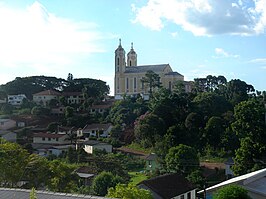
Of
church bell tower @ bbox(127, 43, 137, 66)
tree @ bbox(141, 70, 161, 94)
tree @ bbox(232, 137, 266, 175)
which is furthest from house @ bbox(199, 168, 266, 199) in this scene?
church bell tower @ bbox(127, 43, 137, 66)

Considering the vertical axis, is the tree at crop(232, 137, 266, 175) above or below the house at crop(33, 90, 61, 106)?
below

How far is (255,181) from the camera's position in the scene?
47.4ft

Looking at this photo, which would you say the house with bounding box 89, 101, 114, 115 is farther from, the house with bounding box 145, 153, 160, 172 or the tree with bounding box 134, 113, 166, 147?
the house with bounding box 145, 153, 160, 172

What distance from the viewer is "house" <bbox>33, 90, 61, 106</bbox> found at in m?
45.8

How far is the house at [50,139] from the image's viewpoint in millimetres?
32406

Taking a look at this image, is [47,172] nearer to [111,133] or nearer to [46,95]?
[111,133]

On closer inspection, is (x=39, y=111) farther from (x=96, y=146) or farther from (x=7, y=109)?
(x=96, y=146)

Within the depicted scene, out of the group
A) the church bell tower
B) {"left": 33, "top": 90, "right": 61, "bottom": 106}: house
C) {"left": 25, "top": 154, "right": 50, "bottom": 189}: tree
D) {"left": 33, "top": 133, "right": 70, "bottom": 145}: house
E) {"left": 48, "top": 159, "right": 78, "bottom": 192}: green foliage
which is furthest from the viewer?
the church bell tower

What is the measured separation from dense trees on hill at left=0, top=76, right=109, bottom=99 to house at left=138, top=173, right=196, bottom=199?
30.1m

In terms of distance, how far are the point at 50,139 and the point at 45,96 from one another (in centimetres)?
1441

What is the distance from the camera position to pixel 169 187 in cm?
1595

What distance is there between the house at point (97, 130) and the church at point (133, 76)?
12984 millimetres

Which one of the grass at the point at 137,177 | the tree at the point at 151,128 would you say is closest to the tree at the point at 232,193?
the grass at the point at 137,177

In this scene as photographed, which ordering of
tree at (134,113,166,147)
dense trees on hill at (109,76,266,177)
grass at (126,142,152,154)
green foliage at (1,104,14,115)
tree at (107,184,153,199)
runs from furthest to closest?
green foliage at (1,104,14,115) → grass at (126,142,152,154) → tree at (134,113,166,147) → dense trees on hill at (109,76,266,177) → tree at (107,184,153,199)
